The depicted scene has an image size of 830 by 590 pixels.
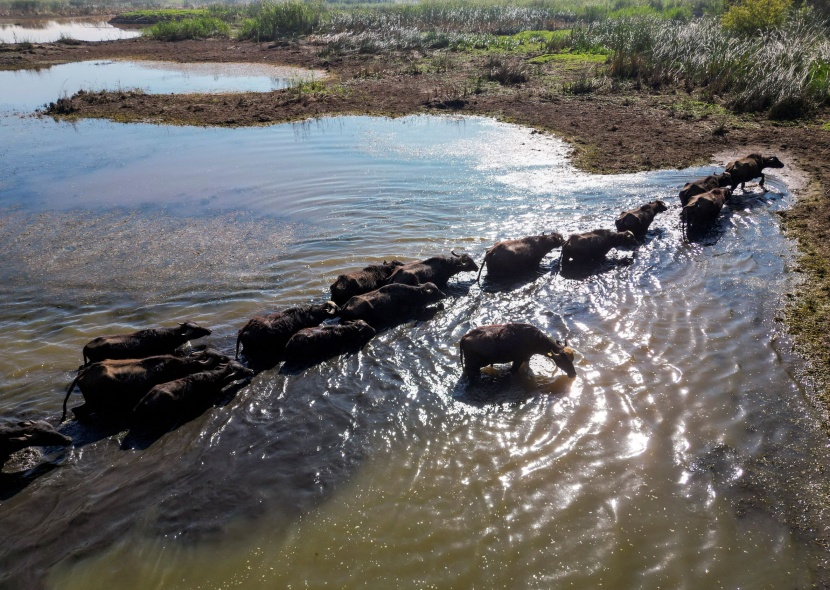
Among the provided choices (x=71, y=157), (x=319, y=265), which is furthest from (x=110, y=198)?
(x=319, y=265)

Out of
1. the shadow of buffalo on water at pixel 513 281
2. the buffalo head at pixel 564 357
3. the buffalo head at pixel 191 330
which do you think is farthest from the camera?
the shadow of buffalo on water at pixel 513 281

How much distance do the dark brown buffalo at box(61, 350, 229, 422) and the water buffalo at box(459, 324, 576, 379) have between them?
3.36 meters

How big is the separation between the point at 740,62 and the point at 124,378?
918 inches

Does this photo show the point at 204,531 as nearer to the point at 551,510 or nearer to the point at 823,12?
the point at 551,510

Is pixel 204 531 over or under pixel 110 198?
under

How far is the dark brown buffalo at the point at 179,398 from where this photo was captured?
6301 millimetres

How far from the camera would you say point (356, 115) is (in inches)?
811

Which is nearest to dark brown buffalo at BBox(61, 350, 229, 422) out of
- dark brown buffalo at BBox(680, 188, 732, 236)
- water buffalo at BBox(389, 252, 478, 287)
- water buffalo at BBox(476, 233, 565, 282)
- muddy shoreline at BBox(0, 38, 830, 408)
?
water buffalo at BBox(389, 252, 478, 287)

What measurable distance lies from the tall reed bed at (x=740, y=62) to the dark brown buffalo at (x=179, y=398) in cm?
1941

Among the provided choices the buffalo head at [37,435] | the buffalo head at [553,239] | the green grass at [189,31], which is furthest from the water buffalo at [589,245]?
the green grass at [189,31]

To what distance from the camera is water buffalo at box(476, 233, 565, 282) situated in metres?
9.39

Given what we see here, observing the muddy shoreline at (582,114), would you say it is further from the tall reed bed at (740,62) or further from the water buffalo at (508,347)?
the water buffalo at (508,347)

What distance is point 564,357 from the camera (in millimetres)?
6734

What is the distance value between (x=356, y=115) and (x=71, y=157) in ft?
31.6
